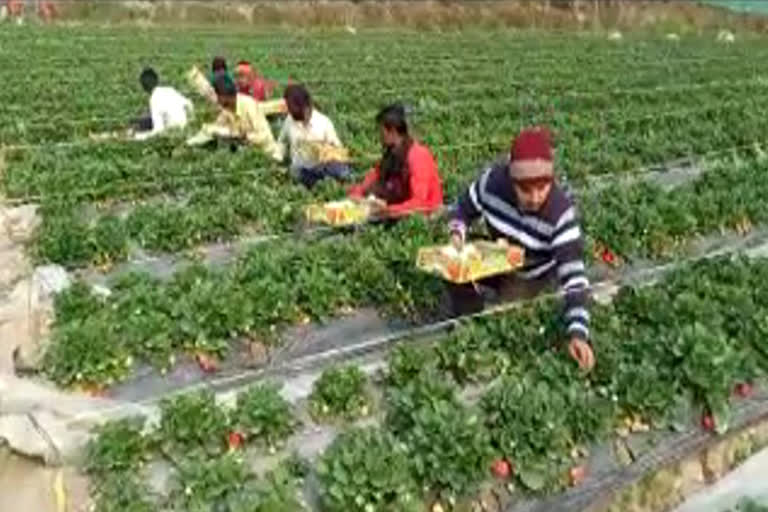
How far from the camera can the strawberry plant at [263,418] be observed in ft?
20.9

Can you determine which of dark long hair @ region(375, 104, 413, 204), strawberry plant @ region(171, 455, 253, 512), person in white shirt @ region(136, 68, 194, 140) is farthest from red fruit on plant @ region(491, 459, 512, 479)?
person in white shirt @ region(136, 68, 194, 140)

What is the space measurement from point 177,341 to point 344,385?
147cm

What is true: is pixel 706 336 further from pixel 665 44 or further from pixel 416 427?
pixel 665 44

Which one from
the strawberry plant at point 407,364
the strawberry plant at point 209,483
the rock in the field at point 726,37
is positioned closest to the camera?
the strawberry plant at point 209,483

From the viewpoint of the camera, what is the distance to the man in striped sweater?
21.7ft

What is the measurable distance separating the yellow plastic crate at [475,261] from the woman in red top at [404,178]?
1.44m

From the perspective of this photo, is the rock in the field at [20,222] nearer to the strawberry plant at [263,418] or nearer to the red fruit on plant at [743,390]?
the strawberry plant at [263,418]

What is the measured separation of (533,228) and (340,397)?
149 centimetres

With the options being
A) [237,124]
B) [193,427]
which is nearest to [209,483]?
[193,427]

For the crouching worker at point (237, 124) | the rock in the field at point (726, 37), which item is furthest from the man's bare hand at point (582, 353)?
the rock in the field at point (726, 37)

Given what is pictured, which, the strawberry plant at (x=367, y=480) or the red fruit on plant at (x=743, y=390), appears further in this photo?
the red fruit on plant at (x=743, y=390)

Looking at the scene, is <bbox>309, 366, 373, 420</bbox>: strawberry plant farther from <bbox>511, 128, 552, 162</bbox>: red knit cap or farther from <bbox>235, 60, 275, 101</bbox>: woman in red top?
<bbox>235, 60, 275, 101</bbox>: woman in red top

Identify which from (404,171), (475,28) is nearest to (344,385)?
(404,171)

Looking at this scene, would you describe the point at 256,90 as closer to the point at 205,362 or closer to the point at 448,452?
the point at 205,362
